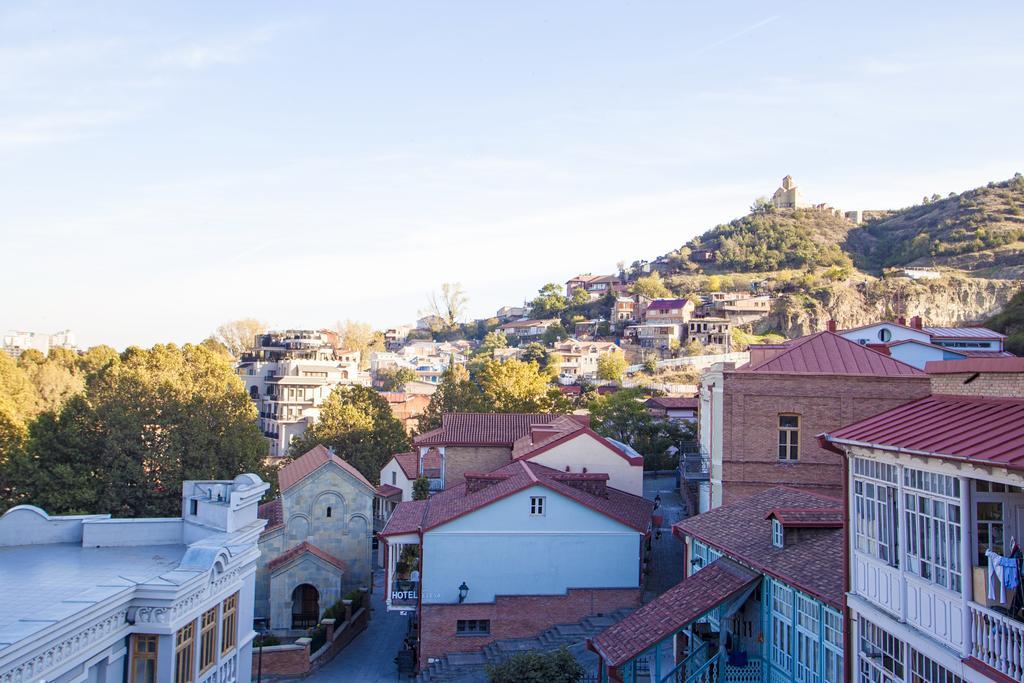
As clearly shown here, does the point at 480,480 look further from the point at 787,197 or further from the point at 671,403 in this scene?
the point at 787,197

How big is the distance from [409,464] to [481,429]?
5577 millimetres

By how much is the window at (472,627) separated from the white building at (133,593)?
7747 millimetres

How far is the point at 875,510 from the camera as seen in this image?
10352 mm

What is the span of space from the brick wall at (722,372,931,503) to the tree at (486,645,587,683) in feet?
24.8

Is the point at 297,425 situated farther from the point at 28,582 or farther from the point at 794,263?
the point at 794,263

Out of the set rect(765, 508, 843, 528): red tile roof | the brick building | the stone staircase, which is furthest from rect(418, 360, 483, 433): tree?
rect(765, 508, 843, 528): red tile roof

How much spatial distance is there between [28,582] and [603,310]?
4182 inches

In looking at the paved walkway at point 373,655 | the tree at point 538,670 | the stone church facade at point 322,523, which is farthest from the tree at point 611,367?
the tree at point 538,670

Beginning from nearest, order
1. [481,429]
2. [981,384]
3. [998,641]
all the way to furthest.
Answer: [998,641]
[981,384]
[481,429]

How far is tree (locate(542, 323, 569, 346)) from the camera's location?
106 m

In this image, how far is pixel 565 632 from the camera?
884 inches

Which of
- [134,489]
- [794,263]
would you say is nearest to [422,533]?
[134,489]

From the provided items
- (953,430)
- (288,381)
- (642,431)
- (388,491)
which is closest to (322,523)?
(388,491)

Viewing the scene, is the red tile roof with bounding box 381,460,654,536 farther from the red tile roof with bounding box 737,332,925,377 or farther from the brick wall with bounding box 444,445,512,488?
the brick wall with bounding box 444,445,512,488
